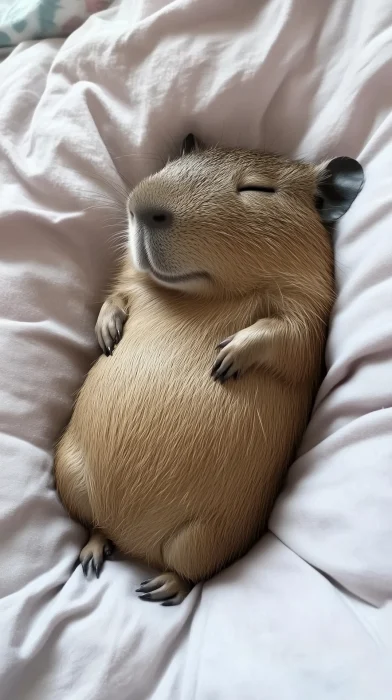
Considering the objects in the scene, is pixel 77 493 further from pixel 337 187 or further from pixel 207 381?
pixel 337 187

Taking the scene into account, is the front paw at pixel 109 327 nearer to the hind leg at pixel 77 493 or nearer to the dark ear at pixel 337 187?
the hind leg at pixel 77 493

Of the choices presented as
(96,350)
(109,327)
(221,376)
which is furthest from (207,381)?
(96,350)

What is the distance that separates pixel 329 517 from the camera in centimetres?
119

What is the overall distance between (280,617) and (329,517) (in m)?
0.21

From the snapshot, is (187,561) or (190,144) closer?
(187,561)

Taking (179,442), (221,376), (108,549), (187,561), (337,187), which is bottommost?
(108,549)

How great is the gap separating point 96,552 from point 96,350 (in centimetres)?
51

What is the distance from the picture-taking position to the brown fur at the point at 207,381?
1.29m

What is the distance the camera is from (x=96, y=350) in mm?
1613

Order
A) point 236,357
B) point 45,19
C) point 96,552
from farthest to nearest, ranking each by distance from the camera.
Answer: point 45,19 → point 96,552 → point 236,357

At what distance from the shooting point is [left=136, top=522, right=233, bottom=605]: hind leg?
50.8 inches

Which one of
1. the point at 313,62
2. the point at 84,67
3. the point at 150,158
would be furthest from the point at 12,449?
the point at 313,62

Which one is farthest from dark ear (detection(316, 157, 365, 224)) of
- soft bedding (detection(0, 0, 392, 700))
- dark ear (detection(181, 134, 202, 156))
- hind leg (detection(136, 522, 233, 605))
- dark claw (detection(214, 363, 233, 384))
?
hind leg (detection(136, 522, 233, 605))

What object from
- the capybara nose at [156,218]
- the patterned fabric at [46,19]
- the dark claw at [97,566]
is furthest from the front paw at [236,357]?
the patterned fabric at [46,19]
